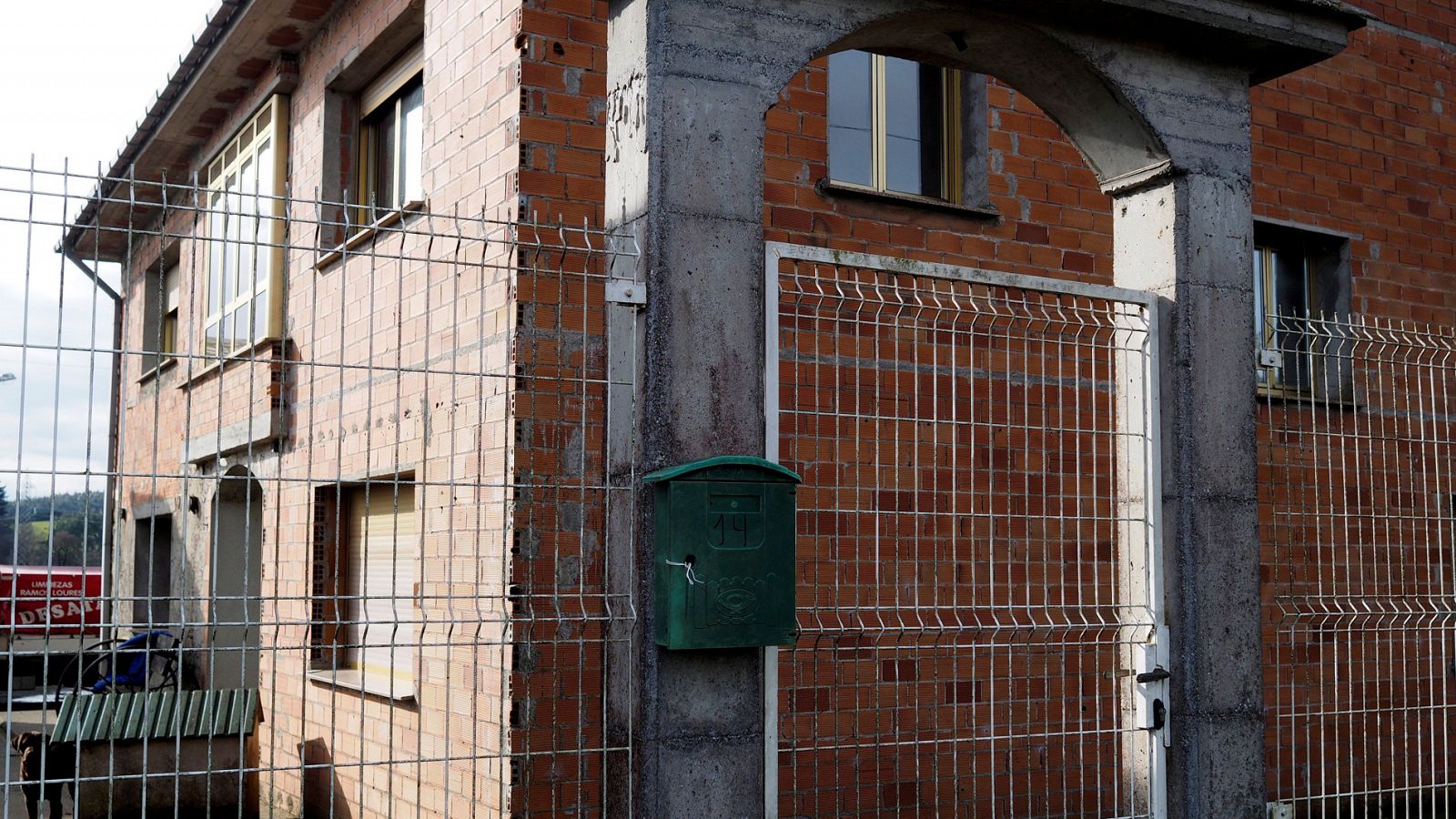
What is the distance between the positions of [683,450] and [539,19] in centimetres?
294

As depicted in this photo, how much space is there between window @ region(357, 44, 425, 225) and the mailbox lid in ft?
15.2

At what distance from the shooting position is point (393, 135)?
895 cm

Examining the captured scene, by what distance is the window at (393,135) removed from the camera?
27.9 ft

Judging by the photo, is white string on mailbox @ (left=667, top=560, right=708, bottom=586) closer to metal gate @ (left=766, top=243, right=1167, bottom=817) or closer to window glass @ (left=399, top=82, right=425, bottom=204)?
metal gate @ (left=766, top=243, right=1167, bottom=817)

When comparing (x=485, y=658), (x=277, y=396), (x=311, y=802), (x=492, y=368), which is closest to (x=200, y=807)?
(x=311, y=802)

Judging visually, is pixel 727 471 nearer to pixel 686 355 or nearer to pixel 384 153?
pixel 686 355

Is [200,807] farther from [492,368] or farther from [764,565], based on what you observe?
[764,565]

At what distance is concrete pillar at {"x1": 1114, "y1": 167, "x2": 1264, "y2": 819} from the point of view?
5047 millimetres

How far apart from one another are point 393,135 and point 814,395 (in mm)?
3970

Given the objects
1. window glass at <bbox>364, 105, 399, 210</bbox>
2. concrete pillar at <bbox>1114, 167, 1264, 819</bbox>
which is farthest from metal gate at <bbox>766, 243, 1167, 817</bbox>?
window glass at <bbox>364, 105, 399, 210</bbox>

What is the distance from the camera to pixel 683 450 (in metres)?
4.15

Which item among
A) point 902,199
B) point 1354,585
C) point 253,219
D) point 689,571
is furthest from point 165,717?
point 1354,585

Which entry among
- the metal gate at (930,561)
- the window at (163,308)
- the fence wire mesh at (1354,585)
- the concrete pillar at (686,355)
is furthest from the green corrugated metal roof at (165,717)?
the fence wire mesh at (1354,585)

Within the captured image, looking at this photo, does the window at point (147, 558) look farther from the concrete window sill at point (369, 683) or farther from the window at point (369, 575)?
the concrete window sill at point (369, 683)
